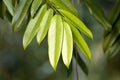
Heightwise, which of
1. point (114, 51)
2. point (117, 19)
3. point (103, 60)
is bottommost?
point (103, 60)

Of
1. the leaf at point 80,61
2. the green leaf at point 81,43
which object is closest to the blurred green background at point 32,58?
the leaf at point 80,61

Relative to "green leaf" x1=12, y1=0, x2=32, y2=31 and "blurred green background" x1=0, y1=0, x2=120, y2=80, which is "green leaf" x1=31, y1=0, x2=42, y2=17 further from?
"blurred green background" x1=0, y1=0, x2=120, y2=80

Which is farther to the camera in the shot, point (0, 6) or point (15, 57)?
point (15, 57)

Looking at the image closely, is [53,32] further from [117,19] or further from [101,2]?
[101,2]

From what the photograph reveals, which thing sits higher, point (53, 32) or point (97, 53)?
point (53, 32)

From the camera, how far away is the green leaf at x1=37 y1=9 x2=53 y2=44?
24.5 inches

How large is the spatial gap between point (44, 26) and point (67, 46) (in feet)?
0.24

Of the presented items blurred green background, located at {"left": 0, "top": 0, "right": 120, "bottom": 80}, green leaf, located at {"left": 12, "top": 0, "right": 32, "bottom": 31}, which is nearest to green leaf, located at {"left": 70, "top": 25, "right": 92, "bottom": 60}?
green leaf, located at {"left": 12, "top": 0, "right": 32, "bottom": 31}

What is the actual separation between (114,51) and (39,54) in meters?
0.38

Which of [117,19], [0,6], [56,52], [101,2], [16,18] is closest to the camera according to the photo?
[56,52]

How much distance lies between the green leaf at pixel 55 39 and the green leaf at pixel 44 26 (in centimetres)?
1

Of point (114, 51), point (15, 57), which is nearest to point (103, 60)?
point (114, 51)

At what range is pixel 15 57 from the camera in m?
1.37

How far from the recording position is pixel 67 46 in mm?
619
